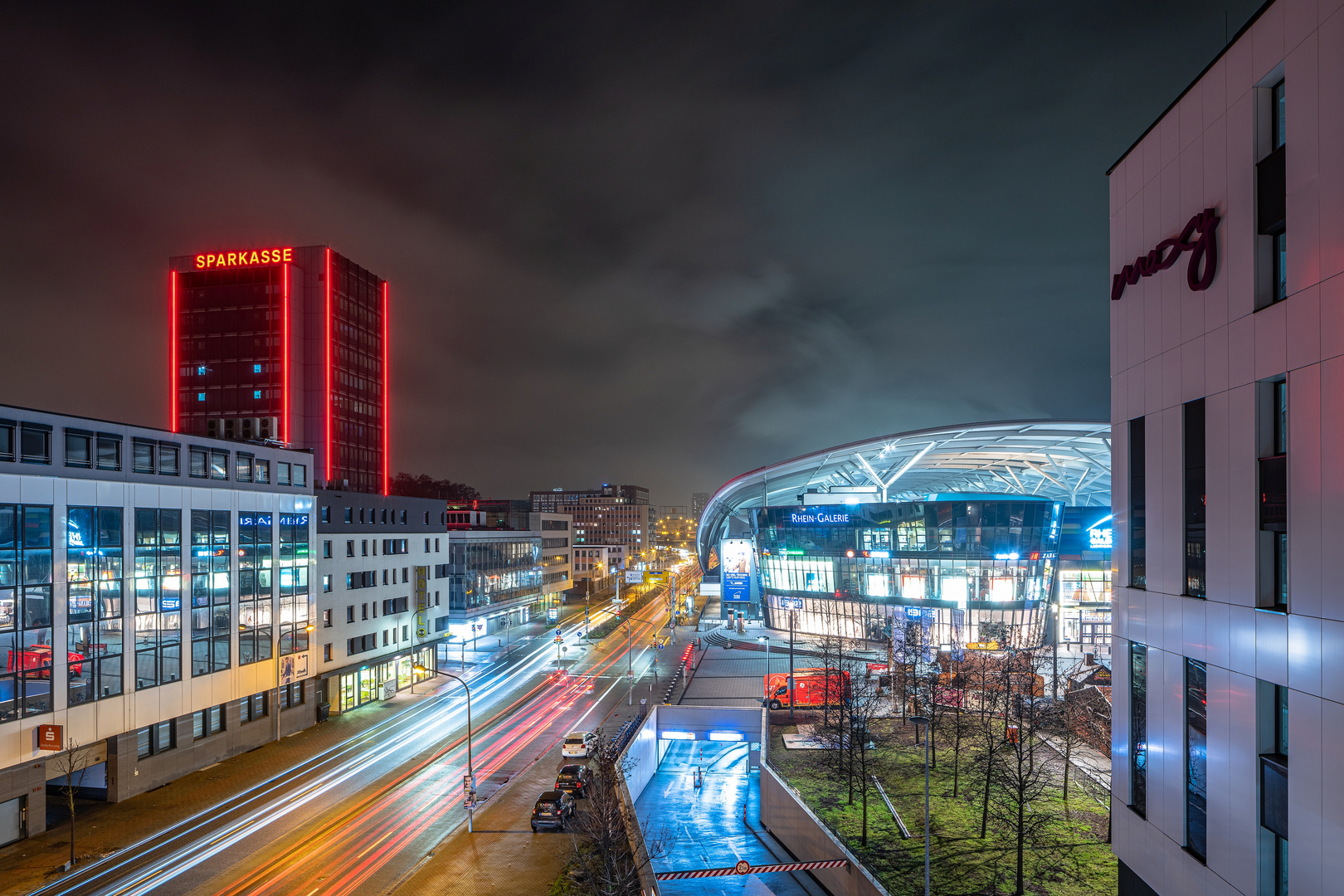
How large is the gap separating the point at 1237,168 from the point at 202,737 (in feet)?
148

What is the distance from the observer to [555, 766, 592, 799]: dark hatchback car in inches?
1256

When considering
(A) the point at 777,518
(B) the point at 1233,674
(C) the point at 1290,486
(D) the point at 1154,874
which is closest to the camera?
(C) the point at 1290,486

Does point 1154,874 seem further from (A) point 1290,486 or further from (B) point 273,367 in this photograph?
(B) point 273,367

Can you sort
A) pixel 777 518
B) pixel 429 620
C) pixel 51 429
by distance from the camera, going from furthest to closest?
pixel 777 518 < pixel 429 620 < pixel 51 429

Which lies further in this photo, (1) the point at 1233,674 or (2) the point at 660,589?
(2) the point at 660,589

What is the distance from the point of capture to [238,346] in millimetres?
61969

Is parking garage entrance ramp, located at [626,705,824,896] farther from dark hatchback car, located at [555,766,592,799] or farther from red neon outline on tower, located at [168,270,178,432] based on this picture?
red neon outline on tower, located at [168,270,178,432]

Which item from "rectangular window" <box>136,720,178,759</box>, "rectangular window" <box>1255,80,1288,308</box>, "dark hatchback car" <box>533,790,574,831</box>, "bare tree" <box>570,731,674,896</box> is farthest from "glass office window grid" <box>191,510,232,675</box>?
"rectangular window" <box>1255,80,1288,308</box>

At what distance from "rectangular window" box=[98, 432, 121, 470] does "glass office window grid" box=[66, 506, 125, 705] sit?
75.8 inches

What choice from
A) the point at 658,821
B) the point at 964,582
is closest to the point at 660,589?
the point at 964,582

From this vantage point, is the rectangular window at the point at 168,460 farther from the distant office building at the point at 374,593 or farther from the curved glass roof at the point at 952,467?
the curved glass roof at the point at 952,467

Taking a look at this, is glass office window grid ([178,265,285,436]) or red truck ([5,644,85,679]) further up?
glass office window grid ([178,265,285,436])

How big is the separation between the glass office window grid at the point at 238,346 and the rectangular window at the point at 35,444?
33.0m

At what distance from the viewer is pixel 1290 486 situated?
1176cm
